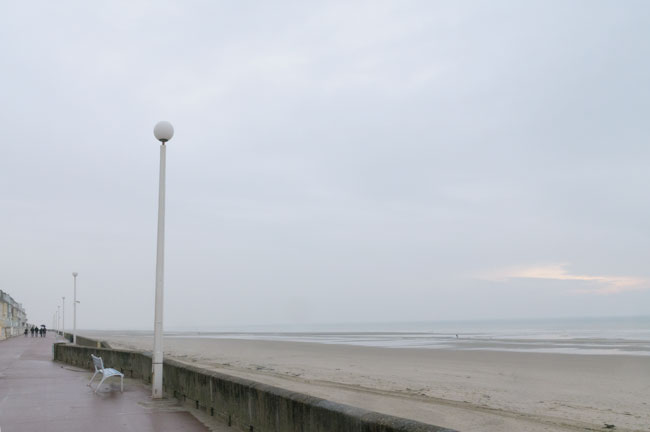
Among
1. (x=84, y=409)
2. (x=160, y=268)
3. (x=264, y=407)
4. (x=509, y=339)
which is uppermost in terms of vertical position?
(x=160, y=268)

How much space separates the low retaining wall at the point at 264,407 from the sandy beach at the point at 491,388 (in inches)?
161

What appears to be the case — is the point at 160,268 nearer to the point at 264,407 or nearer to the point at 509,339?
the point at 264,407

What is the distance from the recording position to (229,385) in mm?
7934

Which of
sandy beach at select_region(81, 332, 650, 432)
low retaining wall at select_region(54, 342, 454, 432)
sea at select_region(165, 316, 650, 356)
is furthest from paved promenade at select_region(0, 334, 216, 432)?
sea at select_region(165, 316, 650, 356)

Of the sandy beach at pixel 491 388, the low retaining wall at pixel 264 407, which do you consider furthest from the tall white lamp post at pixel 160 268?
the sandy beach at pixel 491 388

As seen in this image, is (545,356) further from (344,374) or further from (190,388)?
(190,388)

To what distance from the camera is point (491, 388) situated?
54.1 feet

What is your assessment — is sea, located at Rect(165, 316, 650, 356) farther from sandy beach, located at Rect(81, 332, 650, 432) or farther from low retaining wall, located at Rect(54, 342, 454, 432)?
low retaining wall, located at Rect(54, 342, 454, 432)

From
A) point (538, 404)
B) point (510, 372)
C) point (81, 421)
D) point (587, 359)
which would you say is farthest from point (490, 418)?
point (587, 359)

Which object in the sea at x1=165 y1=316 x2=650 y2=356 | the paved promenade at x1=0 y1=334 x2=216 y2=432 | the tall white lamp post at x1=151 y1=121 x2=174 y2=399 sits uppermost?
the tall white lamp post at x1=151 y1=121 x2=174 y2=399

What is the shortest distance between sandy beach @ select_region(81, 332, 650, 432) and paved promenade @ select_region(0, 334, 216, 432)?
458 centimetres

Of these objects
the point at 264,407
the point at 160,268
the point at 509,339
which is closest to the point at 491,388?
the point at 160,268

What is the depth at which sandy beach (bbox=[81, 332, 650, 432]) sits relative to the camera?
11.3m

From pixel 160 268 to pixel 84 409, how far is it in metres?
2.73
